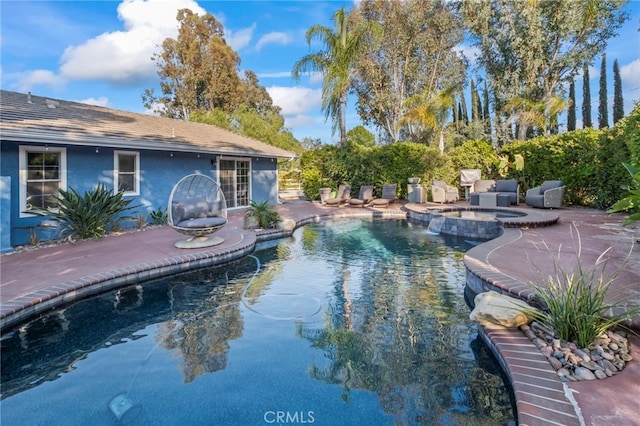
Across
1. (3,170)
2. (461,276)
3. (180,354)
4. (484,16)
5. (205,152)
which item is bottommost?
(180,354)

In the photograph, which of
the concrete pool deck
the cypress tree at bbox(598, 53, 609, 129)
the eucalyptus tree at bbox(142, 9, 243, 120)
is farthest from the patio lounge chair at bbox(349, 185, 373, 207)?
the eucalyptus tree at bbox(142, 9, 243, 120)

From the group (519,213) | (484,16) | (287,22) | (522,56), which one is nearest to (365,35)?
(287,22)

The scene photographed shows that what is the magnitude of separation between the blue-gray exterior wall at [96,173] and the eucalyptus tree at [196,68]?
65.6ft

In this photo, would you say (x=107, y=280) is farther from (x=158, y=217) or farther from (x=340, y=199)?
(x=340, y=199)

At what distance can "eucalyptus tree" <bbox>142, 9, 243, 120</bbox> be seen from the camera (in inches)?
1168

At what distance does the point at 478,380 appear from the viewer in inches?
120

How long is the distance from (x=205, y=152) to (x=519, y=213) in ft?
34.2

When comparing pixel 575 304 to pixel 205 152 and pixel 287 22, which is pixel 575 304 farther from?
pixel 287 22

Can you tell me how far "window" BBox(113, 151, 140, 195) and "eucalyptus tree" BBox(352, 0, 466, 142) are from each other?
1394cm

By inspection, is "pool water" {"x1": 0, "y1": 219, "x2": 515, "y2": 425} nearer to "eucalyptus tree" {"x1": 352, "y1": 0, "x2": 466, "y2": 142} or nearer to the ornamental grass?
the ornamental grass

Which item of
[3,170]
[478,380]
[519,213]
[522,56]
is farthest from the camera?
[522,56]

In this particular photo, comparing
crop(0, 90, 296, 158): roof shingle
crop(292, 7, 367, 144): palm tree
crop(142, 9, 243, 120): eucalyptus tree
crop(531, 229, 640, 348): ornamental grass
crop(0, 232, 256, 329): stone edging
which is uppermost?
crop(142, 9, 243, 120): eucalyptus tree

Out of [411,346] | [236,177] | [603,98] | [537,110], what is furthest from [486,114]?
[411,346]

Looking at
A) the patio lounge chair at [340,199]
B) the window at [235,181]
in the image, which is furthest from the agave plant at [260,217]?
the patio lounge chair at [340,199]
